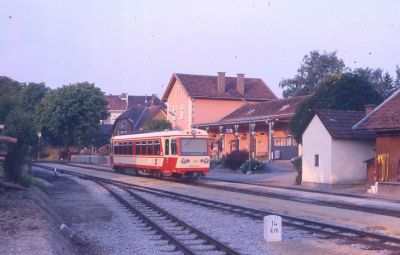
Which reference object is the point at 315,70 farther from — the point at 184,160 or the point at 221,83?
the point at 184,160

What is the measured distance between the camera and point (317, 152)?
32.7m

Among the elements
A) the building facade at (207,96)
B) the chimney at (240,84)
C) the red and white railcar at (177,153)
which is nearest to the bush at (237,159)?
the red and white railcar at (177,153)

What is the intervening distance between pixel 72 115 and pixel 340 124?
51.2m

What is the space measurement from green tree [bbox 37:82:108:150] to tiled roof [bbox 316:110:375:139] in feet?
162

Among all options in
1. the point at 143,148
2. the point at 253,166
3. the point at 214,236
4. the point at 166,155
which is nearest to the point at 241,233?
the point at 214,236

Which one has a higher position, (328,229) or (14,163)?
(14,163)

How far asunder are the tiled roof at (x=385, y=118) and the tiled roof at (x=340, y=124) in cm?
159

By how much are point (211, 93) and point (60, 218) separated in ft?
174

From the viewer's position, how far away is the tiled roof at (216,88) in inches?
2741

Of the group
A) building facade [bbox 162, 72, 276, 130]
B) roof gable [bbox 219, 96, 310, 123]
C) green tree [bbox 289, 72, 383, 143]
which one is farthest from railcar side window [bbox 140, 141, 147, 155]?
building facade [bbox 162, 72, 276, 130]

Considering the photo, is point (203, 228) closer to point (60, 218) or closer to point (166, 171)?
point (60, 218)

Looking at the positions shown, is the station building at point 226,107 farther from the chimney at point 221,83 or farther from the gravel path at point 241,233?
the gravel path at point 241,233

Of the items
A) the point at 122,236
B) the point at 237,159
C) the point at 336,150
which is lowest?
the point at 122,236

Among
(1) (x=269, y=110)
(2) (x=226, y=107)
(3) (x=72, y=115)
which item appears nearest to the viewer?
(1) (x=269, y=110)
